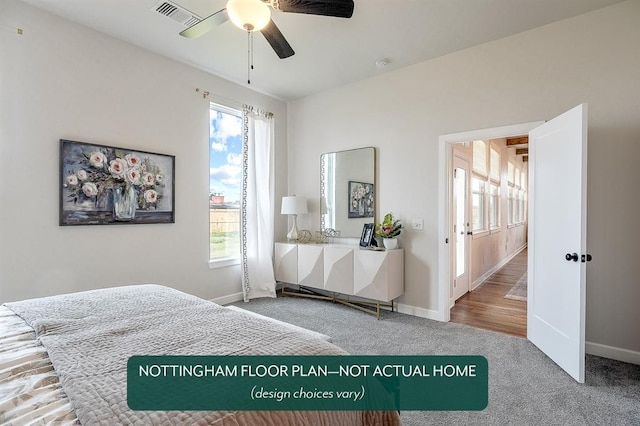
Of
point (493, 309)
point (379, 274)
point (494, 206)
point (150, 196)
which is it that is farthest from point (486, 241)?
point (150, 196)

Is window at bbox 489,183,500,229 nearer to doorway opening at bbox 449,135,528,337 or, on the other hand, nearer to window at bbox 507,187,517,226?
doorway opening at bbox 449,135,528,337

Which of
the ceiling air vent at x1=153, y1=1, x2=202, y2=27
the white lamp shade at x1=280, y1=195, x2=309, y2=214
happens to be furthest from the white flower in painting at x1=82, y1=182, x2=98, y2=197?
the white lamp shade at x1=280, y1=195, x2=309, y2=214

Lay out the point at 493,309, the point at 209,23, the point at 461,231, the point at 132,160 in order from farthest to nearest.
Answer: the point at 461,231
the point at 493,309
the point at 132,160
the point at 209,23

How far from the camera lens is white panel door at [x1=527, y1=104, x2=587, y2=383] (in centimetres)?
229

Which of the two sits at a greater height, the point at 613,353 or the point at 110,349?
the point at 110,349

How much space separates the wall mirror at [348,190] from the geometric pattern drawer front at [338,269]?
17.4 inches

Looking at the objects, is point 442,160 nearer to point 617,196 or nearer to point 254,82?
point 617,196

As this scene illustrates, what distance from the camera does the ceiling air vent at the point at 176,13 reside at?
2.64 meters

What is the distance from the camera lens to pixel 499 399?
2090 mm

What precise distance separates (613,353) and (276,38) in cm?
362

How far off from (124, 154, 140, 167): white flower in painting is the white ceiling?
1.14 metres

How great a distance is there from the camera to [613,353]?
2660mm

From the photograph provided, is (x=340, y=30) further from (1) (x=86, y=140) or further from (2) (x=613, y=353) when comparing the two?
(2) (x=613, y=353)

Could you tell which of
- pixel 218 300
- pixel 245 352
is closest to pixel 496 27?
pixel 245 352
